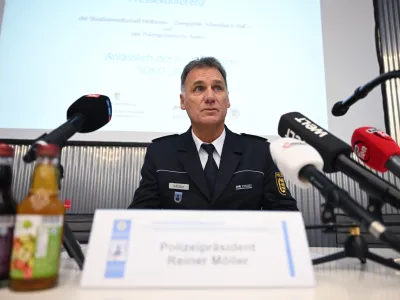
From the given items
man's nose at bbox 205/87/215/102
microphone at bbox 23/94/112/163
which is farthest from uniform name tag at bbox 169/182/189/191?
microphone at bbox 23/94/112/163

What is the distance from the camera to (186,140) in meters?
1.31

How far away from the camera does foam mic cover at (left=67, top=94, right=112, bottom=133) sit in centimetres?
64

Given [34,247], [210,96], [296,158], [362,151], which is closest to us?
[34,247]

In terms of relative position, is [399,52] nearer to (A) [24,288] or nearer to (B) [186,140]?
(B) [186,140]

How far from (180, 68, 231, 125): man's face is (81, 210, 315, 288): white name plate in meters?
0.80

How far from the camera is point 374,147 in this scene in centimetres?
68

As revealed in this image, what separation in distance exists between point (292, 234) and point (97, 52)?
5.25 feet

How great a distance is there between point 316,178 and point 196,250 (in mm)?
202

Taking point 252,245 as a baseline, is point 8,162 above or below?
above

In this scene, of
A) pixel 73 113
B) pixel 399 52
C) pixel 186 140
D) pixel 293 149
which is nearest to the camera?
pixel 293 149

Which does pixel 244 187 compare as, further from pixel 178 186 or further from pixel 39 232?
pixel 39 232

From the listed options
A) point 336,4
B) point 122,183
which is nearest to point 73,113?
point 122,183

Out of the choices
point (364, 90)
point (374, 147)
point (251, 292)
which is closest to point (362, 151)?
point (374, 147)

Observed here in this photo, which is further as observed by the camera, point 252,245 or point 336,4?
point 336,4
